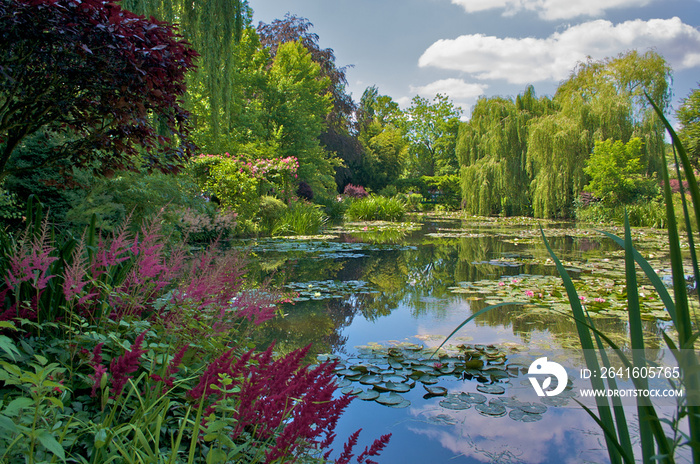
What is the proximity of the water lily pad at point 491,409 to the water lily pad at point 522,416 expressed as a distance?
41 millimetres

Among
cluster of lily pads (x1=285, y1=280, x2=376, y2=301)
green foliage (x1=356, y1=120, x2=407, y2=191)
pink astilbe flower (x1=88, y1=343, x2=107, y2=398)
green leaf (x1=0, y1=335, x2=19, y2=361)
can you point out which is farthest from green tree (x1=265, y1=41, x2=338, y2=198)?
green leaf (x1=0, y1=335, x2=19, y2=361)

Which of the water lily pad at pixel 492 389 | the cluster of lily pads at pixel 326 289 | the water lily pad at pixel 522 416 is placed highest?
the cluster of lily pads at pixel 326 289

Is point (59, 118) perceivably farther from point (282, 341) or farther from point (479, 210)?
point (479, 210)

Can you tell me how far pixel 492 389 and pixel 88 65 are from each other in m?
2.58

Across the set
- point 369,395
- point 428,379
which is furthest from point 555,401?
point 369,395

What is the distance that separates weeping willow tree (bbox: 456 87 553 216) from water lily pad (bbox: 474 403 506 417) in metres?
14.5

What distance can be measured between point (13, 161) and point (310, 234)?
6.97 m

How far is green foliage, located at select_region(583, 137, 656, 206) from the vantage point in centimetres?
1217

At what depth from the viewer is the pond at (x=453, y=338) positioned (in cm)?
190

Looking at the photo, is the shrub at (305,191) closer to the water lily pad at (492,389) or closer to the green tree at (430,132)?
the water lily pad at (492,389)

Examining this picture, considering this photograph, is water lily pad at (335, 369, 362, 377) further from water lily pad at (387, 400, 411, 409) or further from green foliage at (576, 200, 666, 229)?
green foliage at (576, 200, 666, 229)

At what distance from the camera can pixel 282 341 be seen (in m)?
2.96

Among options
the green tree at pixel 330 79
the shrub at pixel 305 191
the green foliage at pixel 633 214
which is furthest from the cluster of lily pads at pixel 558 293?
the green tree at pixel 330 79

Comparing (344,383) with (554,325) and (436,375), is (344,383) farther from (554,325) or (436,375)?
(554,325)
